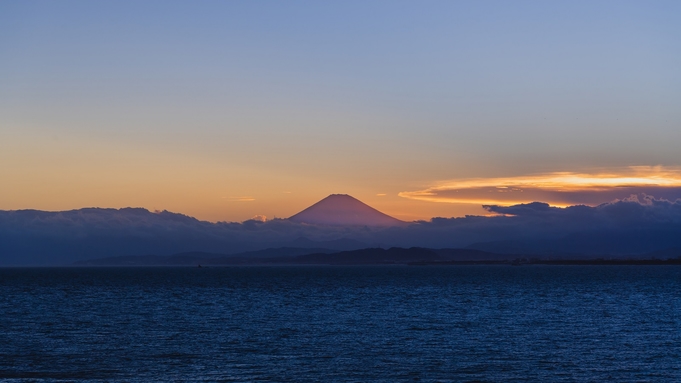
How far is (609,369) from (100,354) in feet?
106

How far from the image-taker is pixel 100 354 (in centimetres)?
4825

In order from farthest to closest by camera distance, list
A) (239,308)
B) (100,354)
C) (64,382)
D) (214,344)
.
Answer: (239,308), (214,344), (100,354), (64,382)

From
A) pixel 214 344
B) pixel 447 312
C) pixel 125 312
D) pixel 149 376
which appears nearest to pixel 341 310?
pixel 447 312

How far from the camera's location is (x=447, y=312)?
7931cm

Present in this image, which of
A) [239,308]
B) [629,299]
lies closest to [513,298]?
[629,299]

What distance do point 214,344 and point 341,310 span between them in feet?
104

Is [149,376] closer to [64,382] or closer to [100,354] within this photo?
[64,382]

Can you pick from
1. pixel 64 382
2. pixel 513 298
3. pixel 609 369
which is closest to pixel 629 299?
pixel 513 298

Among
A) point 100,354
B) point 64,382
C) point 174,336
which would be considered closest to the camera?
point 64,382

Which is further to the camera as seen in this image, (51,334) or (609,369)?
(51,334)

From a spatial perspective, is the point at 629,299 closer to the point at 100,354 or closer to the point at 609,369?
the point at 609,369

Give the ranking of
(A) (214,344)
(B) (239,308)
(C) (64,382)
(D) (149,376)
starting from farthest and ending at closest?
(B) (239,308) → (A) (214,344) → (D) (149,376) → (C) (64,382)

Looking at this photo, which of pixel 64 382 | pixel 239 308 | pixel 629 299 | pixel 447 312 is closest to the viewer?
pixel 64 382

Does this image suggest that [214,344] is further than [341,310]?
No
